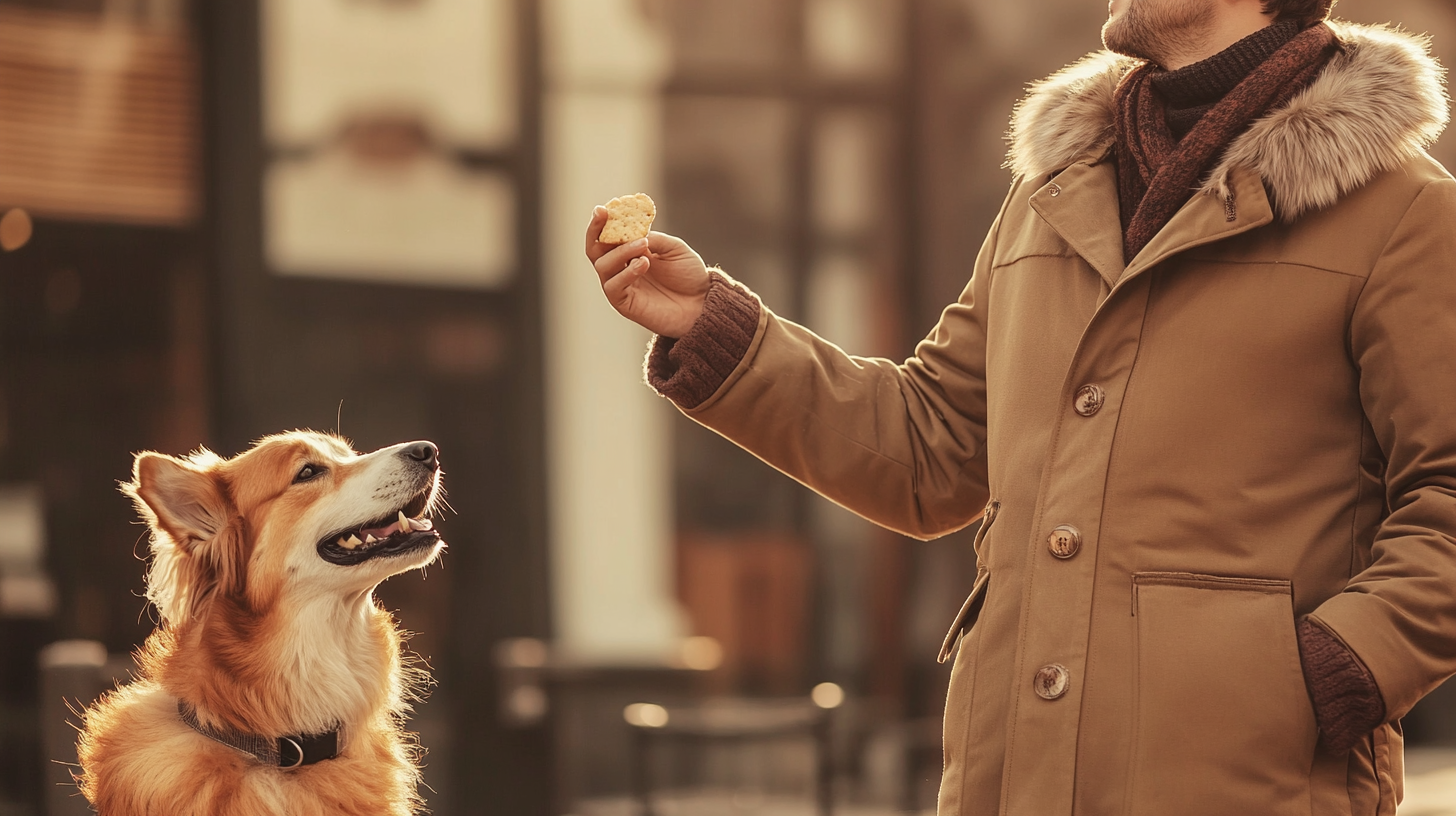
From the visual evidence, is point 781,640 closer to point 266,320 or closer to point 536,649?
point 536,649

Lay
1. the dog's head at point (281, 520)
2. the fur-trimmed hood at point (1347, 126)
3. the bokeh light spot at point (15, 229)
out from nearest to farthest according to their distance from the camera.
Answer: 1. the fur-trimmed hood at point (1347, 126)
2. the dog's head at point (281, 520)
3. the bokeh light spot at point (15, 229)

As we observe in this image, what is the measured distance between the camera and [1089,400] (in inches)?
77.1

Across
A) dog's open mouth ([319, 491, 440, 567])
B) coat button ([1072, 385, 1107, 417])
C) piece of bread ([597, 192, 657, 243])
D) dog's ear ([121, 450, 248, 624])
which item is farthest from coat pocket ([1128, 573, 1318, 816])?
dog's ear ([121, 450, 248, 624])

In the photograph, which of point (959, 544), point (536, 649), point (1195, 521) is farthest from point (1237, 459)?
point (959, 544)

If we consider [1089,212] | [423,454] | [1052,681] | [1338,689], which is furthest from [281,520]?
[1338,689]

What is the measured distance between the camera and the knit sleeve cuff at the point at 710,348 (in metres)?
2.25

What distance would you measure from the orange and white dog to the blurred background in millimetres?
2113

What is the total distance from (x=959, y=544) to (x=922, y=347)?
4034 millimetres

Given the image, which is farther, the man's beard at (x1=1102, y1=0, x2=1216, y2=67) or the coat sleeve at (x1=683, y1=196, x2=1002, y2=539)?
the coat sleeve at (x1=683, y1=196, x2=1002, y2=539)

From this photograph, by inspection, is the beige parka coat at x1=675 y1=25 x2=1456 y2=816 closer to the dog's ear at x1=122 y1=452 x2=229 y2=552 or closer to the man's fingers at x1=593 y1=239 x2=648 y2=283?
the man's fingers at x1=593 y1=239 x2=648 y2=283

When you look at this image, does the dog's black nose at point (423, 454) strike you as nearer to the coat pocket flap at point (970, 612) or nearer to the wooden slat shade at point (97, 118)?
the coat pocket flap at point (970, 612)

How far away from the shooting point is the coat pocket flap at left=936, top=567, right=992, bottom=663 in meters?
2.08

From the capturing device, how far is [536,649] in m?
5.43

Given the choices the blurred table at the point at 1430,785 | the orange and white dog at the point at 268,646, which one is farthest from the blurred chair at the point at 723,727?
the orange and white dog at the point at 268,646
